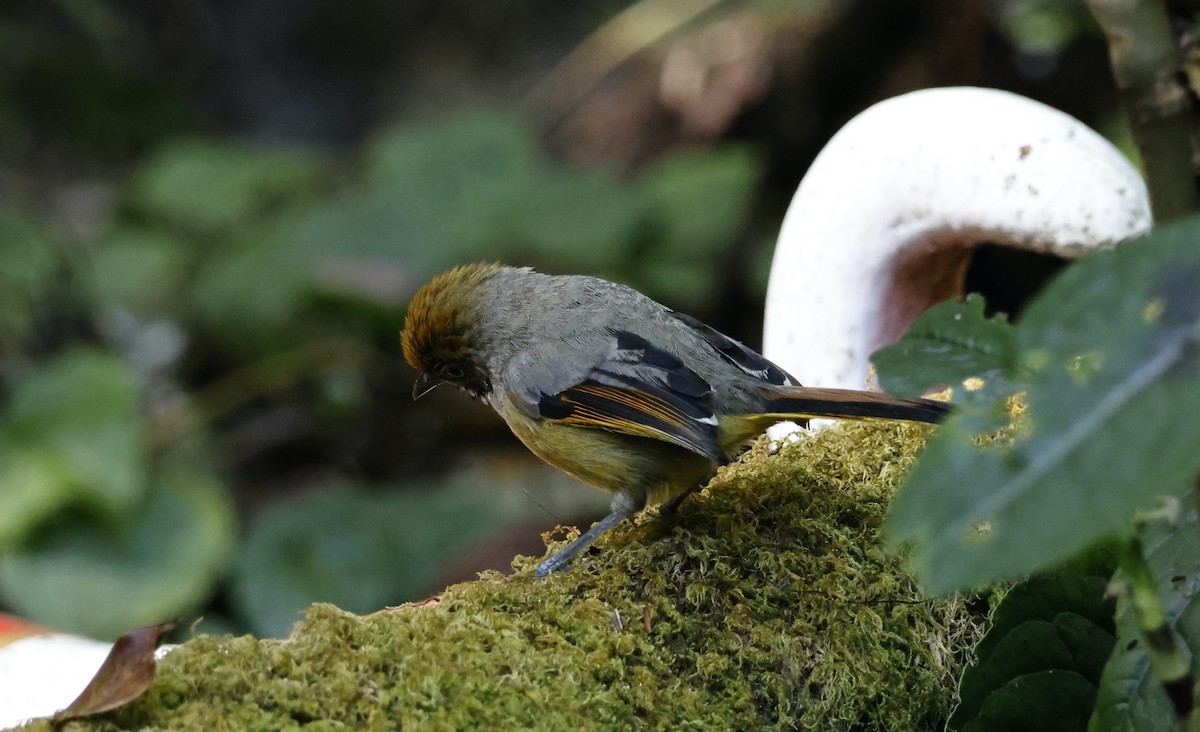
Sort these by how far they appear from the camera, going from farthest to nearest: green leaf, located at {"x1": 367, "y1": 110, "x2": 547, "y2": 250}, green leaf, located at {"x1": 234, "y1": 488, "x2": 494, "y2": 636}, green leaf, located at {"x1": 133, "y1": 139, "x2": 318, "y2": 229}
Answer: green leaf, located at {"x1": 133, "y1": 139, "x2": 318, "y2": 229}, green leaf, located at {"x1": 367, "y1": 110, "x2": 547, "y2": 250}, green leaf, located at {"x1": 234, "y1": 488, "x2": 494, "y2": 636}

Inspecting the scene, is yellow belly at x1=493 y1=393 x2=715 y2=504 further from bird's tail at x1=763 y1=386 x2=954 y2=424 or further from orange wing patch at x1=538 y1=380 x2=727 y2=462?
bird's tail at x1=763 y1=386 x2=954 y2=424

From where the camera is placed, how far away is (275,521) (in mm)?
6277

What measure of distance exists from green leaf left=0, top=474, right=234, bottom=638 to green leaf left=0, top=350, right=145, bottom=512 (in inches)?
6.7

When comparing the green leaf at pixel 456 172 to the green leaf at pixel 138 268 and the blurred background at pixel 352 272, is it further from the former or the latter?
the green leaf at pixel 138 268

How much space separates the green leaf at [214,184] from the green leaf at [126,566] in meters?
2.20

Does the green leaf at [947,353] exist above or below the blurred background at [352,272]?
below

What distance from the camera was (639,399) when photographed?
2.75 metres

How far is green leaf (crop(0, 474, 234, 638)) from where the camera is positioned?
5.61m

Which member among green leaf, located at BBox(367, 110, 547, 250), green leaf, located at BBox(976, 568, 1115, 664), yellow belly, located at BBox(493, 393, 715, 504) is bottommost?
green leaf, located at BBox(976, 568, 1115, 664)

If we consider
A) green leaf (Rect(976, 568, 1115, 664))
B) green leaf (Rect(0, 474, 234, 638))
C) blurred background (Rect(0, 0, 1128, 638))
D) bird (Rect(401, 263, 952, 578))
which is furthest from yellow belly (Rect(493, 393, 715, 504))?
green leaf (Rect(0, 474, 234, 638))

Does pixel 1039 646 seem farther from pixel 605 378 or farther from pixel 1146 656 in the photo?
pixel 605 378

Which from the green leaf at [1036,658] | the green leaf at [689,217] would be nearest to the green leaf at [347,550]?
the green leaf at [689,217]

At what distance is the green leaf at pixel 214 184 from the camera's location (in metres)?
7.70

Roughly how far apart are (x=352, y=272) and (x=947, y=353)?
5451mm
